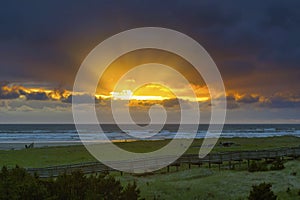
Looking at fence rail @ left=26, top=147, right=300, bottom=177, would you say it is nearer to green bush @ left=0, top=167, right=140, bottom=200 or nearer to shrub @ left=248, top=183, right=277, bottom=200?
shrub @ left=248, top=183, right=277, bottom=200

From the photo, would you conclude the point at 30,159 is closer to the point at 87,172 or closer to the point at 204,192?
the point at 87,172

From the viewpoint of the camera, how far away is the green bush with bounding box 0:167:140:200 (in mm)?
9961

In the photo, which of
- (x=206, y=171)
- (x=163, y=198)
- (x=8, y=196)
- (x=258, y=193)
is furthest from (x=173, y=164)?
(x=8, y=196)

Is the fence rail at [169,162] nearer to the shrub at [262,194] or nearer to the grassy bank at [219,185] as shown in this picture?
the grassy bank at [219,185]

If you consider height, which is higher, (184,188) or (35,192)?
(35,192)

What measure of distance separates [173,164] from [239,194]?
43.6 ft

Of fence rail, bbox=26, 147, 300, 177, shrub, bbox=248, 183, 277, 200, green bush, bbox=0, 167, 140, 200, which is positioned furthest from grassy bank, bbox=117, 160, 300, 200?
green bush, bbox=0, 167, 140, 200

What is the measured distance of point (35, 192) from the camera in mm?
10070

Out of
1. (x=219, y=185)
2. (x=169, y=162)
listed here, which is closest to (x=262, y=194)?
(x=219, y=185)

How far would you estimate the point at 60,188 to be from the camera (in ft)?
Answer: 36.5

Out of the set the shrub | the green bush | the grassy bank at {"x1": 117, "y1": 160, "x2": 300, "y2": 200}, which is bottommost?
the grassy bank at {"x1": 117, "y1": 160, "x2": 300, "y2": 200}

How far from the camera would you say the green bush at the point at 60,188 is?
32.7 ft

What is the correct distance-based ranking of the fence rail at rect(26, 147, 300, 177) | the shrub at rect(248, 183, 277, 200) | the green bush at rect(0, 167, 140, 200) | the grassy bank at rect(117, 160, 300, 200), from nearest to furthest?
1. the green bush at rect(0, 167, 140, 200)
2. the shrub at rect(248, 183, 277, 200)
3. the grassy bank at rect(117, 160, 300, 200)
4. the fence rail at rect(26, 147, 300, 177)

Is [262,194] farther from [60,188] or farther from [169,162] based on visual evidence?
[169,162]
